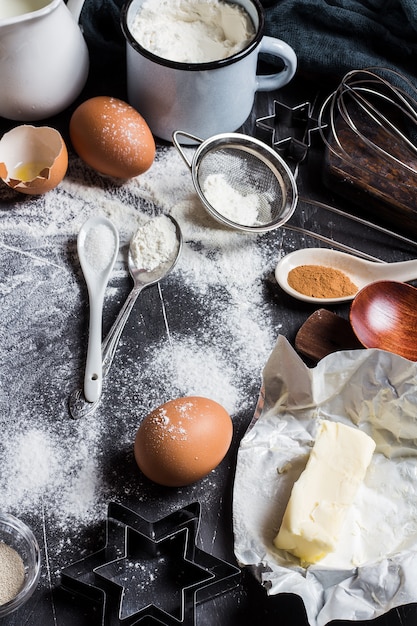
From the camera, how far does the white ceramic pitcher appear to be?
128cm

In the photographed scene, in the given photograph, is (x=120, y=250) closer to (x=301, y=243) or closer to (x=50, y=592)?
(x=301, y=243)

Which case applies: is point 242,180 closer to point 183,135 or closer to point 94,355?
point 183,135

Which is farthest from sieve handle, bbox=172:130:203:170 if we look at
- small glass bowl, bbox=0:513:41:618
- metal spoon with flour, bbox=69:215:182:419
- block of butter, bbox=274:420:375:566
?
small glass bowl, bbox=0:513:41:618

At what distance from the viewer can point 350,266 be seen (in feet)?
4.32

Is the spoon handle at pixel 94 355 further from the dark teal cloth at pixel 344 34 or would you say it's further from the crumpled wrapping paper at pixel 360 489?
the dark teal cloth at pixel 344 34

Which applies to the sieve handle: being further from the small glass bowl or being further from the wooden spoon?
the small glass bowl

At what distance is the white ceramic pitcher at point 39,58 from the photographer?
1276mm

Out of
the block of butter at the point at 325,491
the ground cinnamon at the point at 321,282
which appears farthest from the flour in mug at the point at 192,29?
the block of butter at the point at 325,491

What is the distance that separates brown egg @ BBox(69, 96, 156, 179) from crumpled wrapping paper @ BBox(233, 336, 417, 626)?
0.41 meters

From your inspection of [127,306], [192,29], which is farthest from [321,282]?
[192,29]

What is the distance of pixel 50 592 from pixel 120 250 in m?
0.54

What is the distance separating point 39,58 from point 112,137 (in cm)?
18

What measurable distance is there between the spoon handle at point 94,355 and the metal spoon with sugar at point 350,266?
0.94 feet

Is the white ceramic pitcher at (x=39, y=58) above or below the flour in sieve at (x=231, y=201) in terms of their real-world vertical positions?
above
